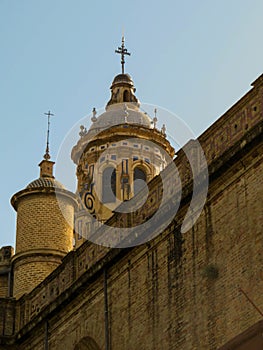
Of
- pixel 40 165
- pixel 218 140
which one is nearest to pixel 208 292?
pixel 218 140

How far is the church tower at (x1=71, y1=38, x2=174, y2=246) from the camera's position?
3641 cm

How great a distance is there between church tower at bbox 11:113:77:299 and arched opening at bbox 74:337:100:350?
20.7 ft

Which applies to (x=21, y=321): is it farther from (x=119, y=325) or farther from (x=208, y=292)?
(x=208, y=292)

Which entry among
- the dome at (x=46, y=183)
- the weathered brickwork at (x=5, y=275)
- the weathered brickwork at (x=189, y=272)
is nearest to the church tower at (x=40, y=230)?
the dome at (x=46, y=183)

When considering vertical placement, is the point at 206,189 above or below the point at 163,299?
above

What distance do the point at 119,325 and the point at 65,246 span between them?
Answer: 9.11 metres

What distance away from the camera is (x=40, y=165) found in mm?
34000

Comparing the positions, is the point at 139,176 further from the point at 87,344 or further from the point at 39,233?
the point at 87,344

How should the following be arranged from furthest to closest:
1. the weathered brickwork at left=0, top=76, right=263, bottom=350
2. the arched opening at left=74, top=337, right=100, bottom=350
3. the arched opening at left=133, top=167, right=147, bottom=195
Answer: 1. the arched opening at left=133, top=167, right=147, bottom=195
2. the arched opening at left=74, top=337, right=100, bottom=350
3. the weathered brickwork at left=0, top=76, right=263, bottom=350

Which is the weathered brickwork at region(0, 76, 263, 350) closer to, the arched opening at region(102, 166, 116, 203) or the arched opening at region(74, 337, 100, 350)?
the arched opening at region(74, 337, 100, 350)

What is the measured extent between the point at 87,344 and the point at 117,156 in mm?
13650

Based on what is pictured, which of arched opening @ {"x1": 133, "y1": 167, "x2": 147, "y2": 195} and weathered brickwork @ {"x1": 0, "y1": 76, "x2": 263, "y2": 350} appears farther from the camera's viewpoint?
arched opening @ {"x1": 133, "y1": 167, "x2": 147, "y2": 195}

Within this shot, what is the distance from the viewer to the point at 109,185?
36.8 metres

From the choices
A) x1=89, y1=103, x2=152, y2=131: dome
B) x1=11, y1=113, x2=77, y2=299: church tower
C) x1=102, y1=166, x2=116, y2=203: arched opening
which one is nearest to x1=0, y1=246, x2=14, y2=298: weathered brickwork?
x1=11, y1=113, x2=77, y2=299: church tower
